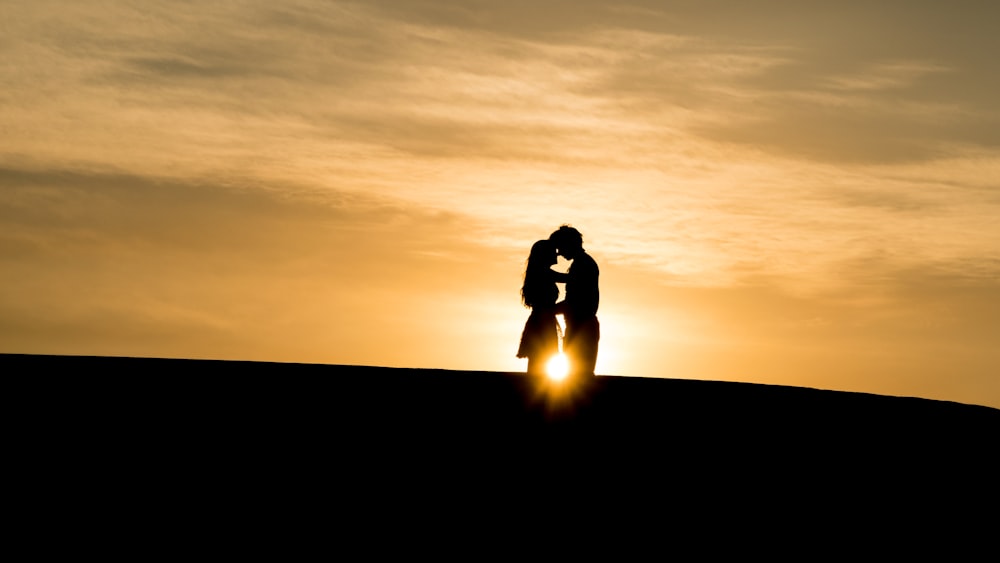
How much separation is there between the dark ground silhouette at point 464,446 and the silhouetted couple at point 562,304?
2166mm

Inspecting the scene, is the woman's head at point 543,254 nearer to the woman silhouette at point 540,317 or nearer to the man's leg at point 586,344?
the woman silhouette at point 540,317

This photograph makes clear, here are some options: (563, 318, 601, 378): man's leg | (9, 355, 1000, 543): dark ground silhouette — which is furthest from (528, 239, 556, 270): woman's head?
(9, 355, 1000, 543): dark ground silhouette

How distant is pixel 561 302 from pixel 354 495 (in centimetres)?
535

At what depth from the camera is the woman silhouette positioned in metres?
16.5

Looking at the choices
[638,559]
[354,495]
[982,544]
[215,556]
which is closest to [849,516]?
[982,544]

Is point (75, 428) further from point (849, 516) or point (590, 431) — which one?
point (849, 516)

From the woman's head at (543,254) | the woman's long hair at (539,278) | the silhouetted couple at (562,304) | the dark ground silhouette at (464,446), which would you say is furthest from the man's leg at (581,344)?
the dark ground silhouette at (464,446)

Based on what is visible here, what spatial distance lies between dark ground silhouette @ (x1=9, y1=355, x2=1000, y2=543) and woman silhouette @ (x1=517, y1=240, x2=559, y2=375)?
2498mm

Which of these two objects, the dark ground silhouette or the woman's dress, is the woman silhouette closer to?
the woman's dress

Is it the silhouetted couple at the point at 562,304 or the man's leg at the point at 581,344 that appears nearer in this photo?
the silhouetted couple at the point at 562,304

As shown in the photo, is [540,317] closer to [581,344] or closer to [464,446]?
[581,344]

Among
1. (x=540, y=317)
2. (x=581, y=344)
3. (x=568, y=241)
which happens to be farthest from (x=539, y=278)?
(x=581, y=344)

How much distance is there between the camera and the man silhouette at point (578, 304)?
1608 cm

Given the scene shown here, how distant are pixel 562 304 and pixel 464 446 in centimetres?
436
